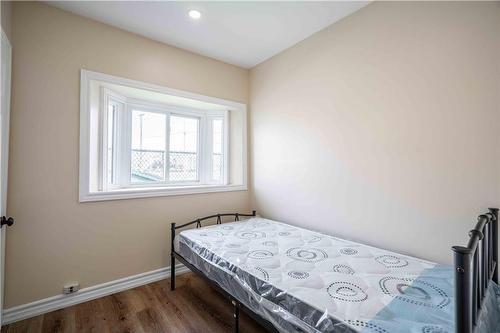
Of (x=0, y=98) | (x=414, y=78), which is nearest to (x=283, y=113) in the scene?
(x=414, y=78)

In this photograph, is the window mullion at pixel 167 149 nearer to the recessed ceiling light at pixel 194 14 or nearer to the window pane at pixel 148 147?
the window pane at pixel 148 147

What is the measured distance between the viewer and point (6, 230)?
1.83m

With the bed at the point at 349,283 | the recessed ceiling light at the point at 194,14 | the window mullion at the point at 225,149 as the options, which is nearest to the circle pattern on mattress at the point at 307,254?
the bed at the point at 349,283

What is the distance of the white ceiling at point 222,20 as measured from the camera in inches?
80.7

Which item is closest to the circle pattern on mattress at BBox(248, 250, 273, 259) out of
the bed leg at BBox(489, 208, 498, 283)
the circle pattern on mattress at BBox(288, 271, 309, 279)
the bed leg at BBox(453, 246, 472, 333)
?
the circle pattern on mattress at BBox(288, 271, 309, 279)

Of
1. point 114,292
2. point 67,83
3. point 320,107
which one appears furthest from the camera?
point 320,107

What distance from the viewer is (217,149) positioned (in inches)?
137

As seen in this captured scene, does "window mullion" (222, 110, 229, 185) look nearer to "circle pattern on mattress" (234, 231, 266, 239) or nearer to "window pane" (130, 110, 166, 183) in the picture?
"window pane" (130, 110, 166, 183)

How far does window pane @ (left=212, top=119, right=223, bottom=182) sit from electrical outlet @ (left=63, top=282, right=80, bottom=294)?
1898mm

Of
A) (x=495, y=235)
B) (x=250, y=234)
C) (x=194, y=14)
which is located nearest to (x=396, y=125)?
(x=495, y=235)

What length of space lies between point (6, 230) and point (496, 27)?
12.1 ft

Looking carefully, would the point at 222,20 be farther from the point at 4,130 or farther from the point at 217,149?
the point at 4,130

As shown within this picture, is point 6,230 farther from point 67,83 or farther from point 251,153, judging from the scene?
point 251,153

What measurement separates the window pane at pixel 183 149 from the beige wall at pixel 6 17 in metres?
1.62
